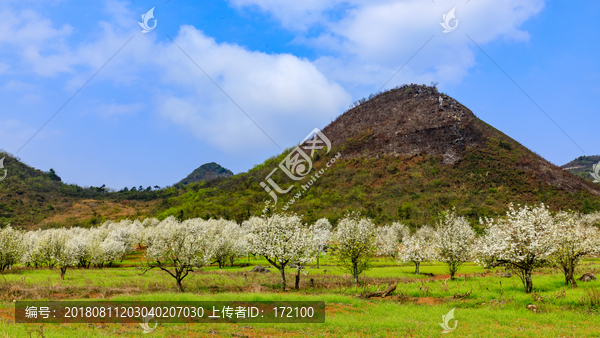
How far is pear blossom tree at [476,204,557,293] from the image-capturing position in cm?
2941

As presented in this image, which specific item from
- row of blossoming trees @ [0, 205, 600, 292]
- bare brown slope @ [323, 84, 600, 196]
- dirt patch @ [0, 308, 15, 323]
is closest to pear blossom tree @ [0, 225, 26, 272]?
row of blossoming trees @ [0, 205, 600, 292]

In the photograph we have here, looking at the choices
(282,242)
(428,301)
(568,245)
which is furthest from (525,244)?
(282,242)

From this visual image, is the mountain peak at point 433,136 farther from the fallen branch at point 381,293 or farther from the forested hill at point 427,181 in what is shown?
the fallen branch at point 381,293

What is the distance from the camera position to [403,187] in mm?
144000

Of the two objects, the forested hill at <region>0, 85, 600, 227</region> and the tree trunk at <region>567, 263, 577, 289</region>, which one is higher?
the forested hill at <region>0, 85, 600, 227</region>

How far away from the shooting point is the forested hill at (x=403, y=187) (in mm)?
120938

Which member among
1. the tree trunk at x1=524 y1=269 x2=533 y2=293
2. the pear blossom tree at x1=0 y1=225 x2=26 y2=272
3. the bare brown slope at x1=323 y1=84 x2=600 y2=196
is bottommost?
the tree trunk at x1=524 y1=269 x2=533 y2=293

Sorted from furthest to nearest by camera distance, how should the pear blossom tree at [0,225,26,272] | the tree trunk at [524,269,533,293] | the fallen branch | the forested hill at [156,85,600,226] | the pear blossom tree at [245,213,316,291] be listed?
the forested hill at [156,85,600,226]
the pear blossom tree at [0,225,26,272]
the pear blossom tree at [245,213,316,291]
the fallen branch
the tree trunk at [524,269,533,293]

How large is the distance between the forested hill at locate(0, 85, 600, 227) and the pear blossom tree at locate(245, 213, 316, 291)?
63.1m

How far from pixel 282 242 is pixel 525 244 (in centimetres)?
2360

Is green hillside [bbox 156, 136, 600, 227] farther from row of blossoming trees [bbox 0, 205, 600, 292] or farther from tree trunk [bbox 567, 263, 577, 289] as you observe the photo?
tree trunk [bbox 567, 263, 577, 289]

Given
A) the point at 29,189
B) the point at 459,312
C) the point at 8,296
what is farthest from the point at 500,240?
the point at 29,189

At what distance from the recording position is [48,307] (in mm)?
24359

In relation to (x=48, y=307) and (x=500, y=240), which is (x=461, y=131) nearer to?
(x=500, y=240)
